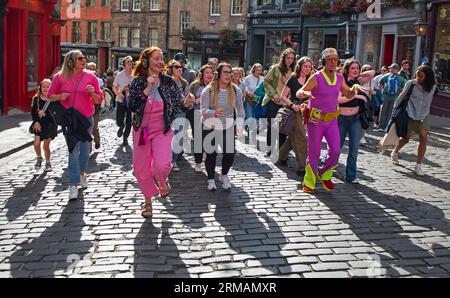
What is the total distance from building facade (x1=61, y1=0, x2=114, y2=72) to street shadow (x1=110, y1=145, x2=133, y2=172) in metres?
32.4

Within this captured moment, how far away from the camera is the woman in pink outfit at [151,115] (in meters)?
5.65

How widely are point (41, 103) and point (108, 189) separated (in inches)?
94.1

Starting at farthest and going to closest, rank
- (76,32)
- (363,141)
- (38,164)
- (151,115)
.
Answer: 1. (76,32)
2. (363,141)
3. (38,164)
4. (151,115)

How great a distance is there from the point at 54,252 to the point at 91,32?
133ft

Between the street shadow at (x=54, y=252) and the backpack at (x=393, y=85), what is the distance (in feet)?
32.9

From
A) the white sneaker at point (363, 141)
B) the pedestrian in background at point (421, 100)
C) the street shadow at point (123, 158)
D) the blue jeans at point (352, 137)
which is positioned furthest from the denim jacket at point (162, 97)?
the white sneaker at point (363, 141)

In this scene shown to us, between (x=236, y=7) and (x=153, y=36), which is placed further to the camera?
(x=153, y=36)

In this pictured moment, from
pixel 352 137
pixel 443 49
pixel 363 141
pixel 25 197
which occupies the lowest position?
pixel 25 197

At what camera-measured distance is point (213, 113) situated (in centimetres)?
700

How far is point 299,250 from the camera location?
485 centimetres

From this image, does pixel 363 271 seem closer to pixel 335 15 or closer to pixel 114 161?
pixel 114 161

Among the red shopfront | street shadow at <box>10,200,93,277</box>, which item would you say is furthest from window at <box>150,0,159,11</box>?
street shadow at <box>10,200,93,277</box>

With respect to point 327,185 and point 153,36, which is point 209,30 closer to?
point 153,36

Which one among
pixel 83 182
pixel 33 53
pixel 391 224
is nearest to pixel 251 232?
pixel 391 224
